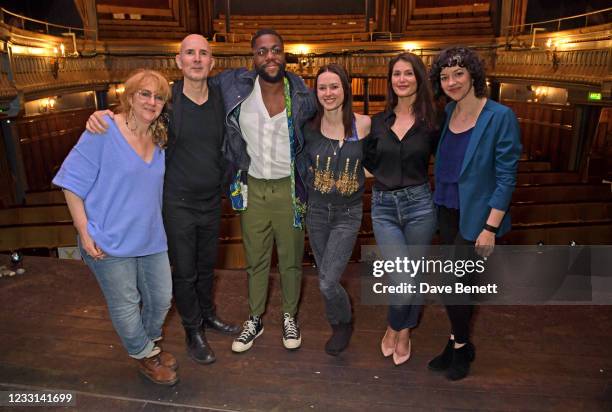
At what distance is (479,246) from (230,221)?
13.9ft

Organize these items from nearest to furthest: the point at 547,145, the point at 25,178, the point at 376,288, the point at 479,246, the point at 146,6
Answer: the point at 479,246
the point at 376,288
the point at 25,178
the point at 547,145
the point at 146,6

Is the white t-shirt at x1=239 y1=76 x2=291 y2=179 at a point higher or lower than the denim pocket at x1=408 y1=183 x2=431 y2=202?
higher

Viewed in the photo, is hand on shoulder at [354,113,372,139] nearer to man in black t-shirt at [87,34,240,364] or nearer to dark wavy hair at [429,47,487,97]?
dark wavy hair at [429,47,487,97]

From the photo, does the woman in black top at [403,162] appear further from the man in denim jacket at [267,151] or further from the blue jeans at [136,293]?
the blue jeans at [136,293]

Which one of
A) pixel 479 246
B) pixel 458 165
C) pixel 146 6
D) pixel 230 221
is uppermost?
pixel 146 6

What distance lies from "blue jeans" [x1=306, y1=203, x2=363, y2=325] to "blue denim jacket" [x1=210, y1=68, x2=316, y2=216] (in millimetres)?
255

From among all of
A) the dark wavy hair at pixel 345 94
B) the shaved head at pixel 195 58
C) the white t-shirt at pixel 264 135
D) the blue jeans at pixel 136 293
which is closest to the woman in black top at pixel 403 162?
the dark wavy hair at pixel 345 94

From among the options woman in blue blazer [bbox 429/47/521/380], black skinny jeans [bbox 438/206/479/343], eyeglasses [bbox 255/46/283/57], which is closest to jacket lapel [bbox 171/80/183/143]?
eyeglasses [bbox 255/46/283/57]

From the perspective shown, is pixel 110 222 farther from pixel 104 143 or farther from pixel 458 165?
pixel 458 165

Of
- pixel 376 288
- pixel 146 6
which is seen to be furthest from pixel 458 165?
pixel 146 6

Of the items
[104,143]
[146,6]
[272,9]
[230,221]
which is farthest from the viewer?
[272,9]

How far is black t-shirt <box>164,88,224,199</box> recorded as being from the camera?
7.87 ft

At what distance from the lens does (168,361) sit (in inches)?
99.0

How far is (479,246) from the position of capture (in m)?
2.21
